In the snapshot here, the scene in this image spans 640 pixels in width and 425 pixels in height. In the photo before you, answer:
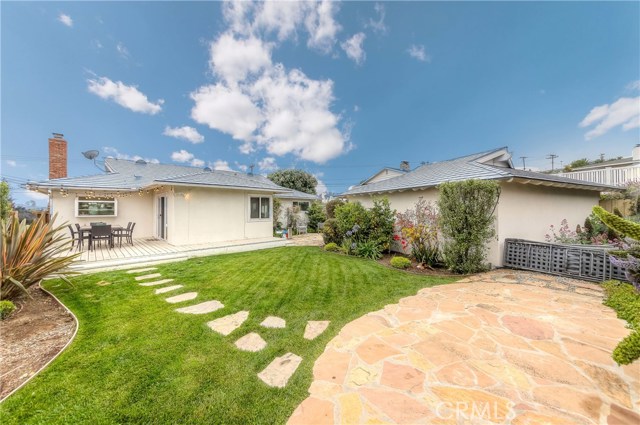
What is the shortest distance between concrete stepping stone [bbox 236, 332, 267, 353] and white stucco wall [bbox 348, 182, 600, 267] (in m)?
7.30

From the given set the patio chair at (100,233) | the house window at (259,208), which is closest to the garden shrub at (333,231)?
the house window at (259,208)

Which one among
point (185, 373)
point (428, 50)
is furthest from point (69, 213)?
point (428, 50)

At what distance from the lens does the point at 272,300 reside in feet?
15.0

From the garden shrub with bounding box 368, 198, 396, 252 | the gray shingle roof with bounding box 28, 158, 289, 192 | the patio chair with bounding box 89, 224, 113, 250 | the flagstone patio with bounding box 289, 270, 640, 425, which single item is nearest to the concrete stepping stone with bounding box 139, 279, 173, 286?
the flagstone patio with bounding box 289, 270, 640, 425

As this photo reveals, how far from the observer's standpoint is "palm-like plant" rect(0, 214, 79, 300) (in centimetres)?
380

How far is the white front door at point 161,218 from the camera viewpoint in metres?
11.0

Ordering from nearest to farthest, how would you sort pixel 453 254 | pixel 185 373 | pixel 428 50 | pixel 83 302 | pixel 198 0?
1. pixel 185 373
2. pixel 83 302
3. pixel 453 254
4. pixel 198 0
5. pixel 428 50

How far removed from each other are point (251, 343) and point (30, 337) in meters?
3.19

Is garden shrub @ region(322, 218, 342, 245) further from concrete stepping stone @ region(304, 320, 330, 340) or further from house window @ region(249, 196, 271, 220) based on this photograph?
concrete stepping stone @ region(304, 320, 330, 340)

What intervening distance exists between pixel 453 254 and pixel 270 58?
13685mm

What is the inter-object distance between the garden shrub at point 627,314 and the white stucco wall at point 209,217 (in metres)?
12.1

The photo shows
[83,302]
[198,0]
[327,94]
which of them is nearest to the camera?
[83,302]

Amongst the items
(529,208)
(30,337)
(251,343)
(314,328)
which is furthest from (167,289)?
(529,208)

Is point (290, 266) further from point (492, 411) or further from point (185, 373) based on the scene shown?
point (492, 411)
